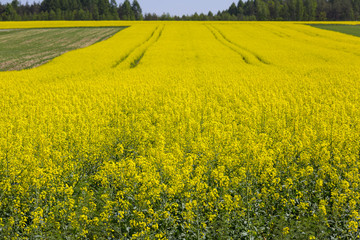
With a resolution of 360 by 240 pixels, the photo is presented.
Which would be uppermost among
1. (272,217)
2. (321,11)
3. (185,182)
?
(321,11)

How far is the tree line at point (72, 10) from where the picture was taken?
395ft

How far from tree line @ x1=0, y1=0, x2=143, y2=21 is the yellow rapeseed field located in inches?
4296

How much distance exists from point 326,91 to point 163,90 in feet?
26.7

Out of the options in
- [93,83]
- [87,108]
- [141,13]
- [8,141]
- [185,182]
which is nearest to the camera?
[185,182]

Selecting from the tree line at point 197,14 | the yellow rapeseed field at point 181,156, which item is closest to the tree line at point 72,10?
the tree line at point 197,14

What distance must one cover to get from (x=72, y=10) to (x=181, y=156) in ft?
480

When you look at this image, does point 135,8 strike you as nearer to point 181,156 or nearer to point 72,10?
point 72,10

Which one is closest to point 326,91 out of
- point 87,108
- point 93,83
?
point 87,108

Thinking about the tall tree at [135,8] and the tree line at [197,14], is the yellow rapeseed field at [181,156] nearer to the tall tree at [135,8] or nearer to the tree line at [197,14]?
the tree line at [197,14]

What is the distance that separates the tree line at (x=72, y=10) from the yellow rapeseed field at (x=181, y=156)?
109129 mm

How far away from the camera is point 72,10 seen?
13888cm

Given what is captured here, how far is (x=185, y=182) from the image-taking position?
713cm

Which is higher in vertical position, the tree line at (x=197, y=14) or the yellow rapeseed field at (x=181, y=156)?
the tree line at (x=197, y=14)

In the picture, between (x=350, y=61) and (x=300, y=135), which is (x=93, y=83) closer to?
(x=300, y=135)
